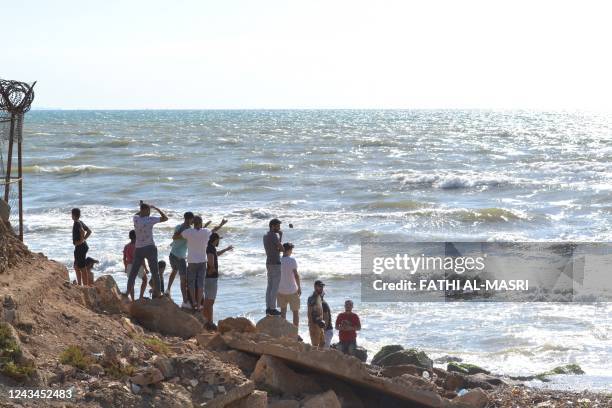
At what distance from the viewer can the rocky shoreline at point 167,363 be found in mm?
6875

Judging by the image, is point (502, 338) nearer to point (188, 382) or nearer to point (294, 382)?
point (294, 382)

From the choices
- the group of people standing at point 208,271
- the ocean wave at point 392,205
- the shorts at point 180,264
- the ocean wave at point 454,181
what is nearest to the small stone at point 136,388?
the group of people standing at point 208,271

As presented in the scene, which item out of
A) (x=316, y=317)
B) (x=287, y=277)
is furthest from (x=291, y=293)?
(x=316, y=317)

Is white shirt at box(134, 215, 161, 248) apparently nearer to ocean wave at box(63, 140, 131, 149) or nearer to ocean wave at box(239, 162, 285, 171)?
ocean wave at box(239, 162, 285, 171)

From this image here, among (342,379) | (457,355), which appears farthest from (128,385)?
(457,355)

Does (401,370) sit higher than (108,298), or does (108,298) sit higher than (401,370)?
(108,298)

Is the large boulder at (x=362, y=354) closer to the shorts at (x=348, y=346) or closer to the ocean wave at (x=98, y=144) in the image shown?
the shorts at (x=348, y=346)

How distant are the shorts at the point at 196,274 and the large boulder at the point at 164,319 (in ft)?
3.74

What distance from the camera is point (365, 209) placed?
104 feet

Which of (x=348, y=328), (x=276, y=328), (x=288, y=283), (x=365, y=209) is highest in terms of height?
(x=288, y=283)

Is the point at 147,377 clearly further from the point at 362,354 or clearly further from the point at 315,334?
the point at 362,354

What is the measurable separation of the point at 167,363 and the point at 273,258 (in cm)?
420

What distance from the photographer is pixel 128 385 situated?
700 centimetres

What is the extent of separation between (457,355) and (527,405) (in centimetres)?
362
